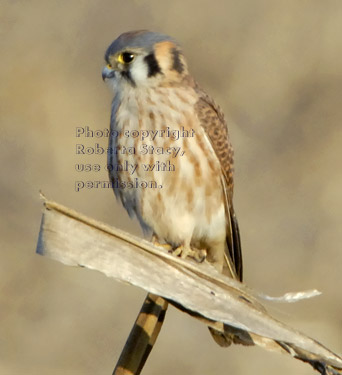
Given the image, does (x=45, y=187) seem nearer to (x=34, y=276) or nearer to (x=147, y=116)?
(x=34, y=276)

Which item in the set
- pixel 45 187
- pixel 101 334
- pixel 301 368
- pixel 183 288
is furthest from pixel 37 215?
pixel 183 288

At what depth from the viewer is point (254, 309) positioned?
11.1 ft

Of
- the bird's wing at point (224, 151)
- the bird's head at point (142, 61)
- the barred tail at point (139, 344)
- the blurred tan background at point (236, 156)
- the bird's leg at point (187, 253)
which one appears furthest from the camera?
the blurred tan background at point (236, 156)

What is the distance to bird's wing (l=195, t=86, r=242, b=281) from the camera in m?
4.77

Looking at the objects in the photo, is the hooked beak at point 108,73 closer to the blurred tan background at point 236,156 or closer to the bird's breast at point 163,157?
the bird's breast at point 163,157

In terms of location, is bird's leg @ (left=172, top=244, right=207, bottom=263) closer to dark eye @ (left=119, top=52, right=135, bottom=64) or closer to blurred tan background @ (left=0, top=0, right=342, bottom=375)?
dark eye @ (left=119, top=52, right=135, bottom=64)

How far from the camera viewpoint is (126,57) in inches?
182

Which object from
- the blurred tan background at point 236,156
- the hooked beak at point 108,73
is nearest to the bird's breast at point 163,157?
the hooked beak at point 108,73

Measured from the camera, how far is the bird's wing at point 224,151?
477cm

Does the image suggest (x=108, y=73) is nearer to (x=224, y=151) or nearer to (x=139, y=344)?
(x=224, y=151)

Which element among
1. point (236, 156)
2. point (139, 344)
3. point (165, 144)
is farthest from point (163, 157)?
point (236, 156)

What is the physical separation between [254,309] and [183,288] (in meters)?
0.22

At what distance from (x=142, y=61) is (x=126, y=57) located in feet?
0.24

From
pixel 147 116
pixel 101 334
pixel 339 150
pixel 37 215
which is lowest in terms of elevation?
pixel 101 334
